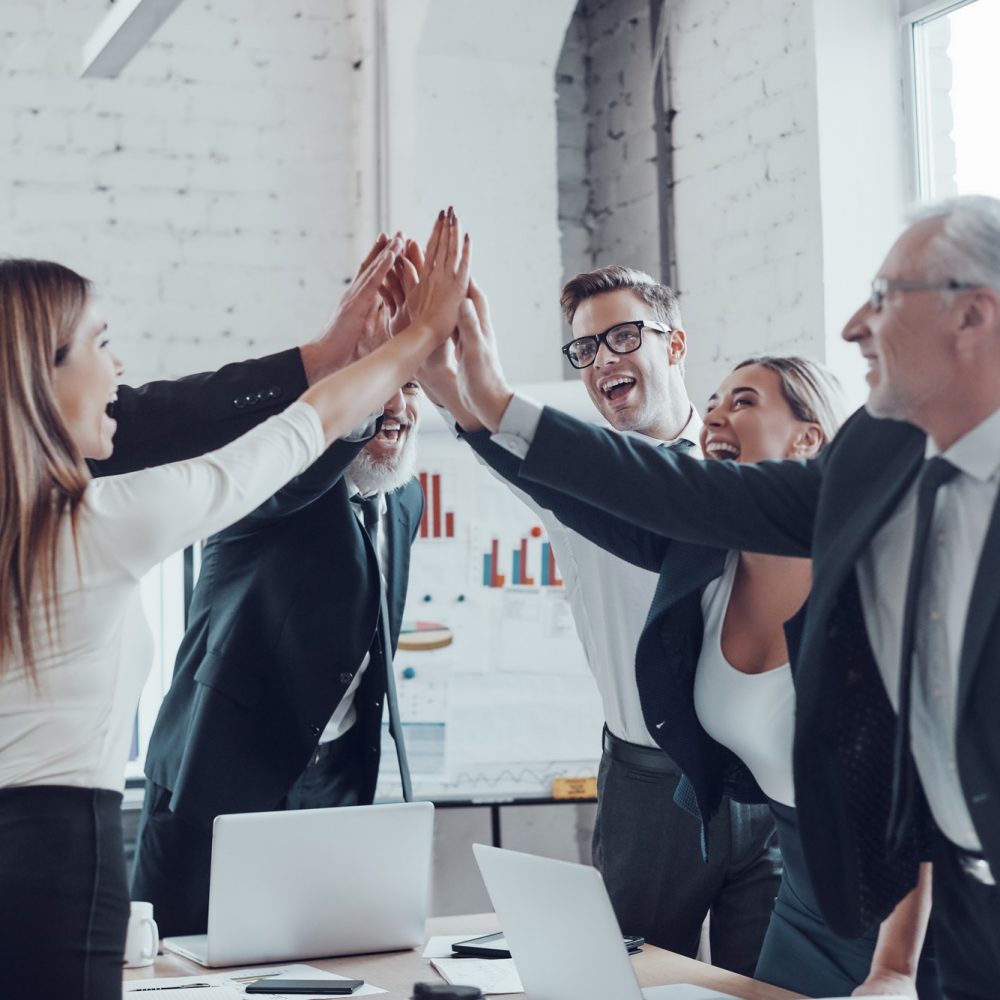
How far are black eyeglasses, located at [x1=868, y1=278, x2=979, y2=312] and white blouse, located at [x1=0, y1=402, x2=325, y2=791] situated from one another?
0.74m

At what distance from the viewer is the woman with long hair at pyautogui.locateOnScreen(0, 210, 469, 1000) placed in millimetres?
1338

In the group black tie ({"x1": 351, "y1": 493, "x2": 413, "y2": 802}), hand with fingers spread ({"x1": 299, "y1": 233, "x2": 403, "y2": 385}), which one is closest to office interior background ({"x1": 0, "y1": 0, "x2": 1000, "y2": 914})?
black tie ({"x1": 351, "y1": 493, "x2": 413, "y2": 802})

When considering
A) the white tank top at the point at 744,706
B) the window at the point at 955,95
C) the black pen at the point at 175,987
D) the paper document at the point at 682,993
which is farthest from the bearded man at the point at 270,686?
the window at the point at 955,95

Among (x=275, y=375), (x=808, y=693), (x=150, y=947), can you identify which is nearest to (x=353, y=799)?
(x=150, y=947)

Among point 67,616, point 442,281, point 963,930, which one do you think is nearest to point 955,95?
point 442,281

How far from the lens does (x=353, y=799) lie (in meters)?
2.57

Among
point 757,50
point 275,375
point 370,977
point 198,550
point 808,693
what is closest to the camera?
point 808,693

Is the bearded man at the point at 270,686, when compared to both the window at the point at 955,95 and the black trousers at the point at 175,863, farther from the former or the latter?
the window at the point at 955,95

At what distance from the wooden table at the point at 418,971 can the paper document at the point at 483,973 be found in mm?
22

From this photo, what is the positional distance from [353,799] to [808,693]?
131cm

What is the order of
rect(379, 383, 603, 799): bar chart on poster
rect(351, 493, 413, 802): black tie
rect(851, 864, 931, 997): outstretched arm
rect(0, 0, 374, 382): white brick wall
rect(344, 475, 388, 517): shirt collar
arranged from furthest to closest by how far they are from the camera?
1. rect(0, 0, 374, 382): white brick wall
2. rect(379, 383, 603, 799): bar chart on poster
3. rect(344, 475, 388, 517): shirt collar
4. rect(351, 493, 413, 802): black tie
5. rect(851, 864, 931, 997): outstretched arm

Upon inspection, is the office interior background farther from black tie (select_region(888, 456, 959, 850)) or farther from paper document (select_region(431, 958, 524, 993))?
black tie (select_region(888, 456, 959, 850))

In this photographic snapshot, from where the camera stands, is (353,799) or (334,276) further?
(334,276)

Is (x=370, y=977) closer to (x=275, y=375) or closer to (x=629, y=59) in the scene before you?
(x=275, y=375)
